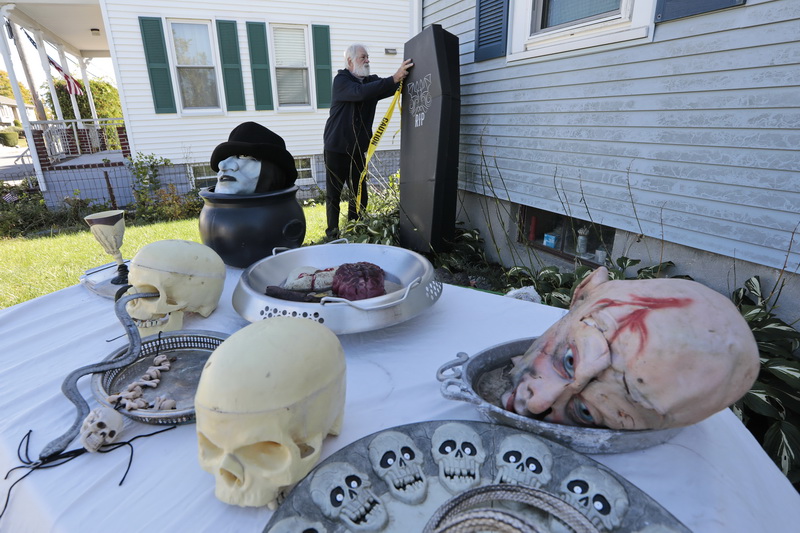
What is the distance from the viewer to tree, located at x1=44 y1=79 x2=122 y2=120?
11508 millimetres

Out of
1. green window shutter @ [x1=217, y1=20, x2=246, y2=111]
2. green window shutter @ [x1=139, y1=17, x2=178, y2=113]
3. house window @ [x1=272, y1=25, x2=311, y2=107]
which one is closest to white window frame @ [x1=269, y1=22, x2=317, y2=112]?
house window @ [x1=272, y1=25, x2=311, y2=107]

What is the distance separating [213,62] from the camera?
19.9ft

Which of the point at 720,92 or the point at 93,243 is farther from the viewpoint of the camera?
the point at 93,243

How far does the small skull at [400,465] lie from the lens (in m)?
0.63

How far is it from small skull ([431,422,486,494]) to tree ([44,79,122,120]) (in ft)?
48.1

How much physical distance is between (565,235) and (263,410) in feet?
10.5

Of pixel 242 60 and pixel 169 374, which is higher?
pixel 242 60

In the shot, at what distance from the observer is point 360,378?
3.18 feet

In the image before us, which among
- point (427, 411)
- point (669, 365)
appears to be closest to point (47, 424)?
point (427, 411)

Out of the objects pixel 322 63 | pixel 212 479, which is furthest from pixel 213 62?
pixel 212 479

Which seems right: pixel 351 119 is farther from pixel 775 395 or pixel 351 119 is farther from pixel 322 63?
pixel 322 63

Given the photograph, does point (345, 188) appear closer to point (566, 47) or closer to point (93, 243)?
point (566, 47)

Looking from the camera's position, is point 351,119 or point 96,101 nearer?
point 351,119

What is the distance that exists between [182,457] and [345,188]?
11.5 feet
